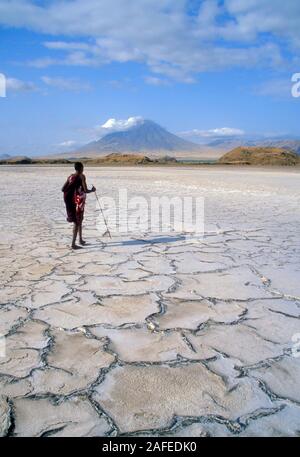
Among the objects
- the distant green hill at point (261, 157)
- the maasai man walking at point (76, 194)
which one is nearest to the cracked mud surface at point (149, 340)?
the maasai man walking at point (76, 194)

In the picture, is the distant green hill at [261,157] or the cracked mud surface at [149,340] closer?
the cracked mud surface at [149,340]

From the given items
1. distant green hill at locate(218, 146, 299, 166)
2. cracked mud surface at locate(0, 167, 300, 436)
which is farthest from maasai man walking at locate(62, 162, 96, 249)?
distant green hill at locate(218, 146, 299, 166)

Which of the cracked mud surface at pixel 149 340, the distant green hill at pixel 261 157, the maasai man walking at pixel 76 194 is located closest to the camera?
the cracked mud surface at pixel 149 340

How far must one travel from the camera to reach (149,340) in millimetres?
2631

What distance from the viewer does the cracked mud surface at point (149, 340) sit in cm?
192

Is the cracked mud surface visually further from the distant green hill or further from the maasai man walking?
the distant green hill

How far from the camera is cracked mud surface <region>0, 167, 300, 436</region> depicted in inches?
75.4

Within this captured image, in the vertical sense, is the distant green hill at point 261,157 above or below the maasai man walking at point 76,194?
above

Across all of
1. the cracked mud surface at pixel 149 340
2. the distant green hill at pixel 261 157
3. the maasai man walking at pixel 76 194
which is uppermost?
the distant green hill at pixel 261 157

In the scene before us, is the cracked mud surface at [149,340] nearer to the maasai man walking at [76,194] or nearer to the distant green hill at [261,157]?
the maasai man walking at [76,194]

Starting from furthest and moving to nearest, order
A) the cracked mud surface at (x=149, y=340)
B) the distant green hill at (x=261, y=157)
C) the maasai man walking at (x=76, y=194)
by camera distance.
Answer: the distant green hill at (x=261, y=157), the maasai man walking at (x=76, y=194), the cracked mud surface at (x=149, y=340)

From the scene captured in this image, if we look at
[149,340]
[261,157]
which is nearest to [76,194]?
[149,340]

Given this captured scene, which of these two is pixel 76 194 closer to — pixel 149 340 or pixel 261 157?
pixel 149 340

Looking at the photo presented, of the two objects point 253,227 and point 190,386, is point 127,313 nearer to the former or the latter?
point 190,386
